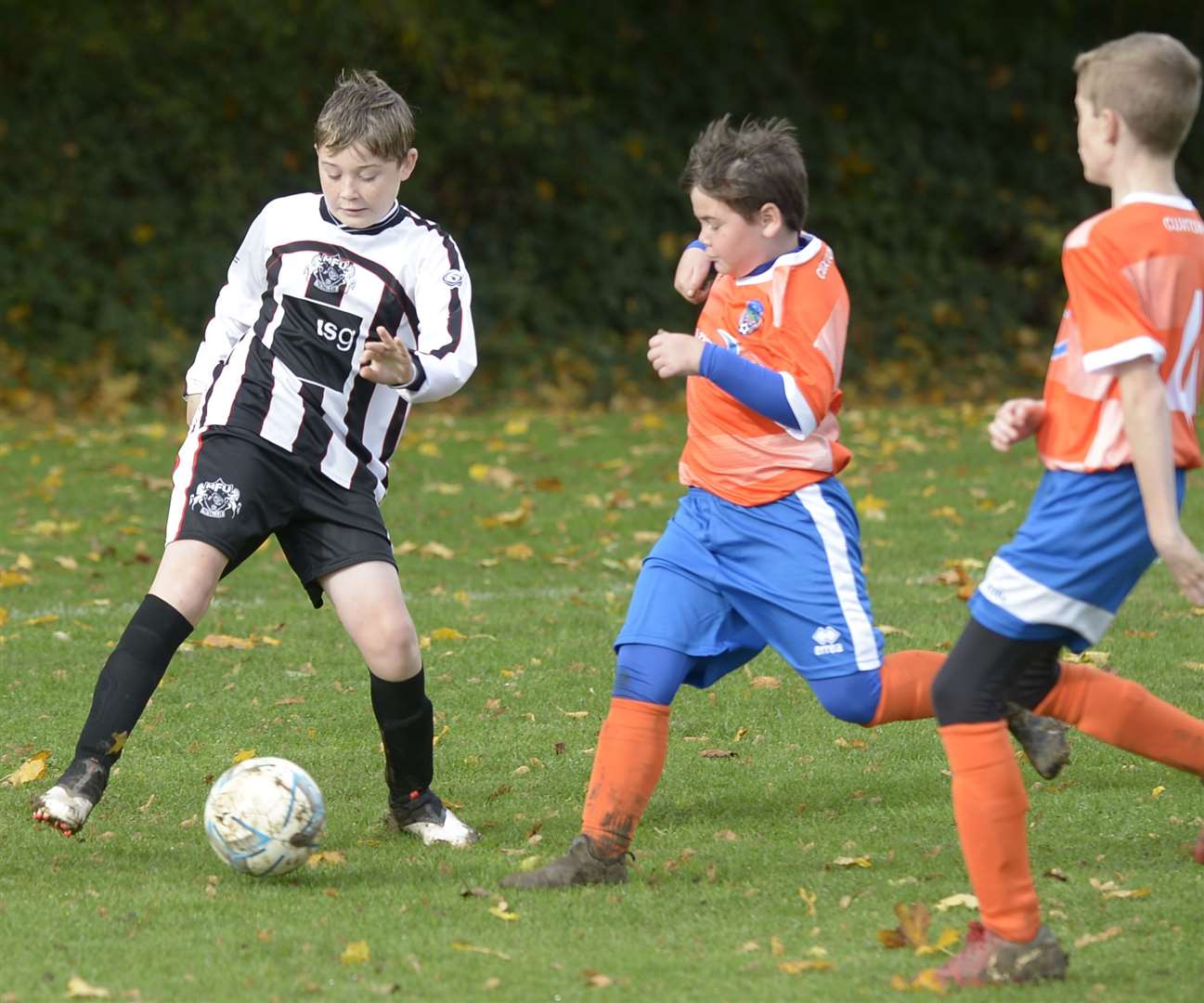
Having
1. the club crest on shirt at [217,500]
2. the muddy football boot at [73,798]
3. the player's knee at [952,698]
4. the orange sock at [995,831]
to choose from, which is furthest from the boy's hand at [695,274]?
the muddy football boot at [73,798]

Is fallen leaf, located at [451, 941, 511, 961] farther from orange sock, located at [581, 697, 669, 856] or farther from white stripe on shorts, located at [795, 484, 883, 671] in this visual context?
white stripe on shorts, located at [795, 484, 883, 671]

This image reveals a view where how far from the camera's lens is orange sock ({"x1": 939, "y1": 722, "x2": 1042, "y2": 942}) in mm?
3564

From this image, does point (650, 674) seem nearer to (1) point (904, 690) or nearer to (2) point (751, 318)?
(1) point (904, 690)

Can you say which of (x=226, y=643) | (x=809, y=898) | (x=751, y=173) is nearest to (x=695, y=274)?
(x=751, y=173)

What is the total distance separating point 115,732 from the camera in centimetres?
454

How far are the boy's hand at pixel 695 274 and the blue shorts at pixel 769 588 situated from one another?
559mm

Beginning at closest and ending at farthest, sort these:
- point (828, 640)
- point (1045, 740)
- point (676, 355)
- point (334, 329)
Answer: point (676, 355)
point (828, 640)
point (1045, 740)
point (334, 329)

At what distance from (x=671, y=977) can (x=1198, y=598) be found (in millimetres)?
1308

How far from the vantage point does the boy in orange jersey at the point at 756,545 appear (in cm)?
430

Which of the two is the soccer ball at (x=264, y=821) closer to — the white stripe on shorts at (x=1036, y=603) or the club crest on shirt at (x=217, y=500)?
the club crest on shirt at (x=217, y=500)

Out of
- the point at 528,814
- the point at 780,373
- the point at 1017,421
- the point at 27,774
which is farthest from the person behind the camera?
the point at 27,774

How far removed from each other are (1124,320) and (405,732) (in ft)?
7.41

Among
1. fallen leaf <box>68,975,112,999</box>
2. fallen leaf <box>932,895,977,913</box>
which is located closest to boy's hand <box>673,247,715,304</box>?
fallen leaf <box>932,895,977,913</box>

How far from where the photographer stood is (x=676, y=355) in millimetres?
4078
